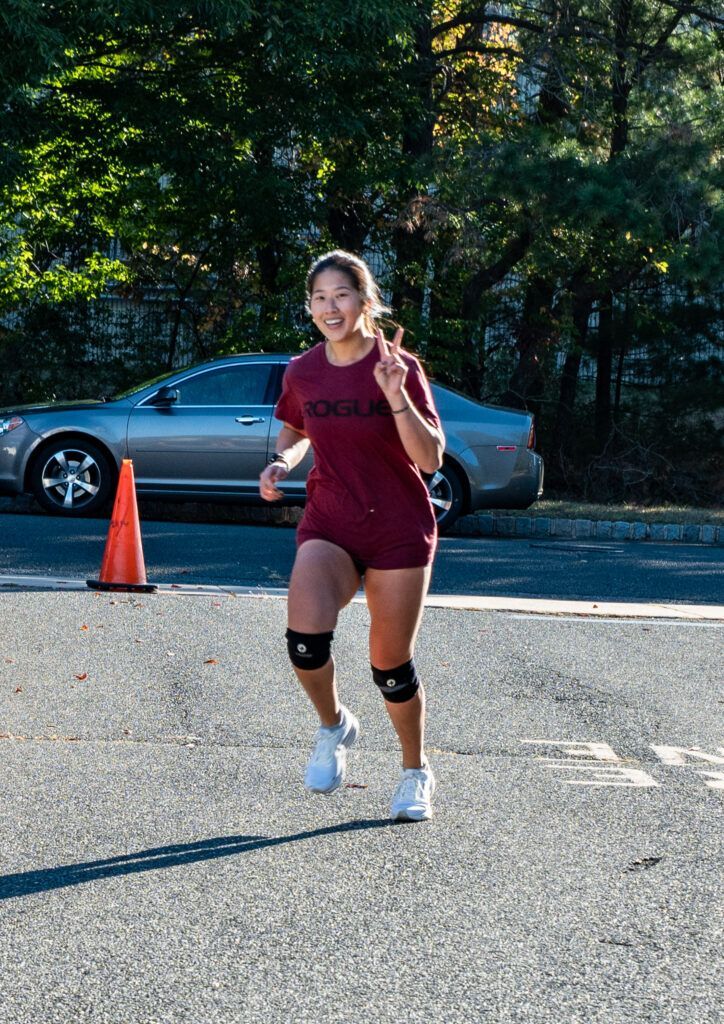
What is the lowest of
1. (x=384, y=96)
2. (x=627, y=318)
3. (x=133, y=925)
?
(x=133, y=925)

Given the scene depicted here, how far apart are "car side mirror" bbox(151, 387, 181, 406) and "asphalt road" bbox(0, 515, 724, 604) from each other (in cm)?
124

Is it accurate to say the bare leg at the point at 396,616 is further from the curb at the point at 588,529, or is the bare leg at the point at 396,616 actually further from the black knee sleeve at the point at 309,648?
the curb at the point at 588,529

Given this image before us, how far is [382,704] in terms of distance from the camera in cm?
710

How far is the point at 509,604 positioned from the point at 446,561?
2.19 meters

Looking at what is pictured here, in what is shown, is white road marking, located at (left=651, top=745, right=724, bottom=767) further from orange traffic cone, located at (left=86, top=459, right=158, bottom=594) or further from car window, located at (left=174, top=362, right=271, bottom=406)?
car window, located at (left=174, top=362, right=271, bottom=406)

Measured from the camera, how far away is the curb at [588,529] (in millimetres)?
16125

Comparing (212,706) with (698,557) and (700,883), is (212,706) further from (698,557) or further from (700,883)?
(698,557)

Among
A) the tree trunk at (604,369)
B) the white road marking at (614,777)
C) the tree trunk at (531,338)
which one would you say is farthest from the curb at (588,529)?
the white road marking at (614,777)

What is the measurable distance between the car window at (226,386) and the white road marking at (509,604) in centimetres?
465

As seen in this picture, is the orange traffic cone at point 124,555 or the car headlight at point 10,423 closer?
the orange traffic cone at point 124,555

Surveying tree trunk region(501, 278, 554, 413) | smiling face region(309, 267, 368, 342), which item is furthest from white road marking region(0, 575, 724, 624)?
tree trunk region(501, 278, 554, 413)

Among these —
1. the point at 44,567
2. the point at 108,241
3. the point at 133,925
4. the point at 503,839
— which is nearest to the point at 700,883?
the point at 503,839

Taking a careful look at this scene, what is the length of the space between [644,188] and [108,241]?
8.61m

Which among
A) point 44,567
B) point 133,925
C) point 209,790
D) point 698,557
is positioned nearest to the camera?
point 133,925
